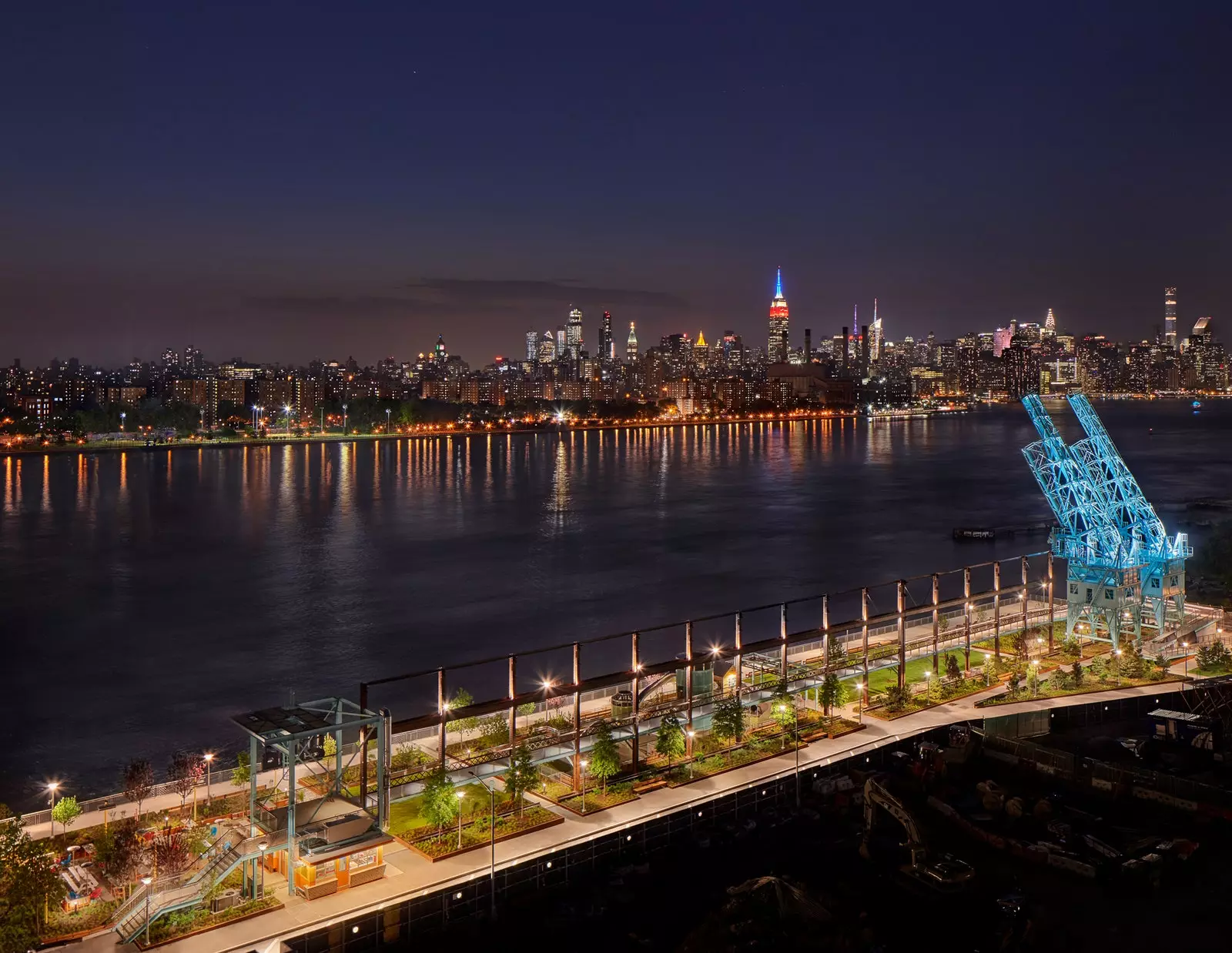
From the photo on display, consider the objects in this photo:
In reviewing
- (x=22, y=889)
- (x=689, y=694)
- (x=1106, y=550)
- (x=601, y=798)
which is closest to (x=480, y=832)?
(x=601, y=798)

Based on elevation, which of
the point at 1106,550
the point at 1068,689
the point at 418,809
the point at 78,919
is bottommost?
the point at 78,919

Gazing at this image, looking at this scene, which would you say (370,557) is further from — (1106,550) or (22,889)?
(22,889)

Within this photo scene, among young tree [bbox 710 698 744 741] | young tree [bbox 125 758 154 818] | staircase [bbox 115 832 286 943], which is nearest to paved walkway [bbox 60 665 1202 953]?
staircase [bbox 115 832 286 943]

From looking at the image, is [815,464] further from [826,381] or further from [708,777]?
[826,381]

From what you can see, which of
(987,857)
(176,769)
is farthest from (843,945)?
(176,769)

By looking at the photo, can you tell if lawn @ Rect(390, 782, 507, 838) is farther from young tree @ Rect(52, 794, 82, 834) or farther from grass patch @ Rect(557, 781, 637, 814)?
young tree @ Rect(52, 794, 82, 834)
